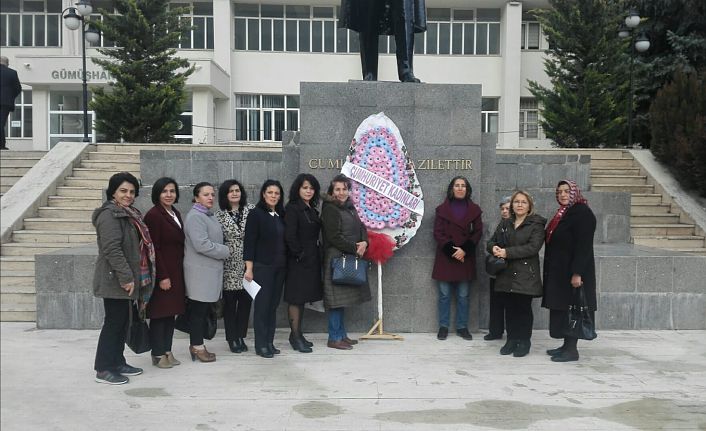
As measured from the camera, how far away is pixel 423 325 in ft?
23.9

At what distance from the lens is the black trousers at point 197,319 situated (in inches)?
231

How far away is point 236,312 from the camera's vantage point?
20.9 feet

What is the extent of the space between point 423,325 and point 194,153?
15.6 ft

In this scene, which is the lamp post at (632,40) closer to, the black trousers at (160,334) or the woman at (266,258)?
the woman at (266,258)

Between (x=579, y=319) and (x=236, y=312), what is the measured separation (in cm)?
324

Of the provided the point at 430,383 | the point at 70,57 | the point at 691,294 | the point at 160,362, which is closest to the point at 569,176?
the point at 691,294

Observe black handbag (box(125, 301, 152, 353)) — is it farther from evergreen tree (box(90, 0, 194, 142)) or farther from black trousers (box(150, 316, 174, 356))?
evergreen tree (box(90, 0, 194, 142))

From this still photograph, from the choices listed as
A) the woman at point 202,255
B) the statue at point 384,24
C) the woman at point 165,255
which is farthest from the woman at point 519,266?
the woman at point 165,255

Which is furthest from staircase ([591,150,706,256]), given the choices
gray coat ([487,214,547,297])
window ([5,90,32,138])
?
window ([5,90,32,138])

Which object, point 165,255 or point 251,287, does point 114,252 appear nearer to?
point 165,255

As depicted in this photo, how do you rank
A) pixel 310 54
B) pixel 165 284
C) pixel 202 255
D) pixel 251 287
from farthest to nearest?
pixel 310 54 → pixel 251 287 → pixel 202 255 → pixel 165 284

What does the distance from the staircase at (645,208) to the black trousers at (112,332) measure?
350 inches

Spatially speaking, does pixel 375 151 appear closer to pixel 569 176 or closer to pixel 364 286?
pixel 364 286

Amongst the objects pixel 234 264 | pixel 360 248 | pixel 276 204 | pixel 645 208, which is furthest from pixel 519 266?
pixel 645 208
